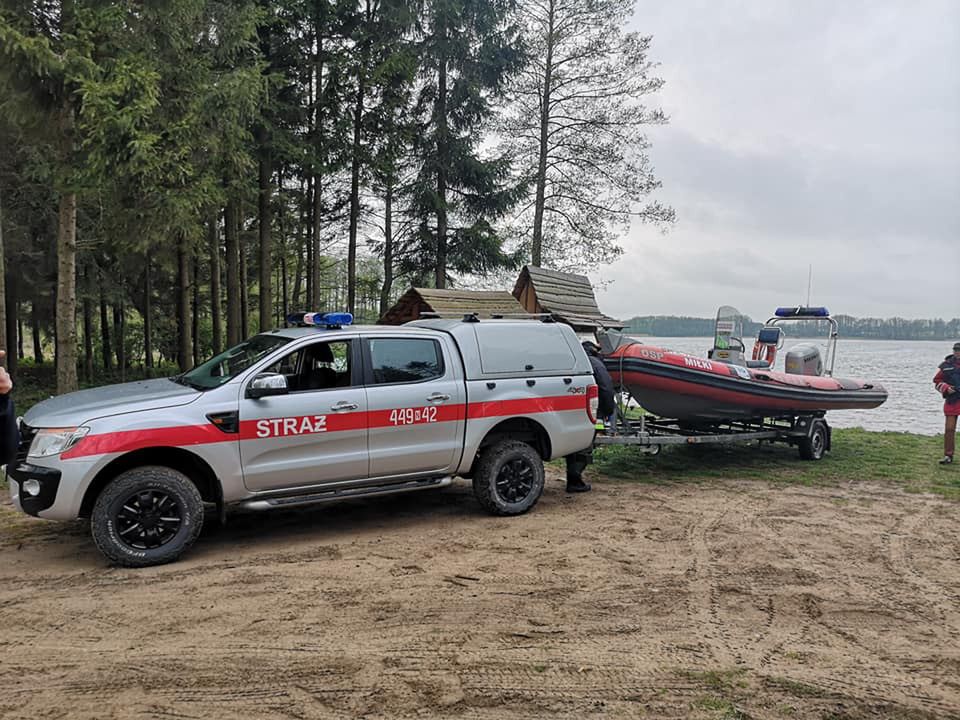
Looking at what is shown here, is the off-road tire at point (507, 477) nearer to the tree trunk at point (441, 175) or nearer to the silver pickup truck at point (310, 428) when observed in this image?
the silver pickup truck at point (310, 428)

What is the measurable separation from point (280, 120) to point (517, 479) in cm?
1186

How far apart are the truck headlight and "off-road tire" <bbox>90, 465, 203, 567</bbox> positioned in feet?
1.40

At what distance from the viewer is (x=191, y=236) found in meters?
10.2

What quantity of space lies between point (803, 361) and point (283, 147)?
1126 centimetres

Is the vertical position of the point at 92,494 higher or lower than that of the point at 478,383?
lower

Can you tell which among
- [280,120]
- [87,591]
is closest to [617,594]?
[87,591]

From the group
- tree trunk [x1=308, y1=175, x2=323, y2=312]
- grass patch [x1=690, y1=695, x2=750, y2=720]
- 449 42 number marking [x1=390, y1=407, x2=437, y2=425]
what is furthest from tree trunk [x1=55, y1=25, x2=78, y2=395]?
grass patch [x1=690, y1=695, x2=750, y2=720]

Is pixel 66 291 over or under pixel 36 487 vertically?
over

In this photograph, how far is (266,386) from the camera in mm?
5875

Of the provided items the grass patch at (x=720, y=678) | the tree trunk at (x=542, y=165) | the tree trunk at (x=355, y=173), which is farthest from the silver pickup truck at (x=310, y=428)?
the tree trunk at (x=542, y=165)

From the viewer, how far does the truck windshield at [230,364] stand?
6.18 meters

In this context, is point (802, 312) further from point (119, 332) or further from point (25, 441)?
point (119, 332)

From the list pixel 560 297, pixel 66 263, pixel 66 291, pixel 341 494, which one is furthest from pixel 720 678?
pixel 560 297

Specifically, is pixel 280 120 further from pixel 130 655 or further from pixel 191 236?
pixel 130 655
